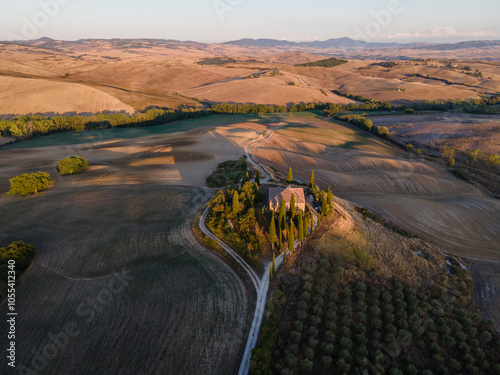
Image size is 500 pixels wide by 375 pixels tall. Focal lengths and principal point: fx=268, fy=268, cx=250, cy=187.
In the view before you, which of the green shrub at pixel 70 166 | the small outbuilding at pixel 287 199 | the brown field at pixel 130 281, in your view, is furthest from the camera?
the green shrub at pixel 70 166

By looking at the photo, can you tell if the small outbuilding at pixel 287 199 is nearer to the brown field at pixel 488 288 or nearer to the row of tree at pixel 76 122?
the brown field at pixel 488 288

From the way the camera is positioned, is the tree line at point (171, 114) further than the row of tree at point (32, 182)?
Yes

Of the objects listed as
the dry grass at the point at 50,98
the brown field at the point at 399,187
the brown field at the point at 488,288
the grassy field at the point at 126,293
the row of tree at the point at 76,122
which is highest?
the dry grass at the point at 50,98

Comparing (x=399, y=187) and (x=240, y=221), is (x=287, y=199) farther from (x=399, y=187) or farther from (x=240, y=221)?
(x=399, y=187)

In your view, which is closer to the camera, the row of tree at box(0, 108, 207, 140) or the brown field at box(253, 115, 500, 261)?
the brown field at box(253, 115, 500, 261)

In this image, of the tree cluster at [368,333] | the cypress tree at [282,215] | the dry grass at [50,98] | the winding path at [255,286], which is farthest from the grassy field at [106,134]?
the tree cluster at [368,333]

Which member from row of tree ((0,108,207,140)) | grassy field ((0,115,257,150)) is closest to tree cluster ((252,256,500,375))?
grassy field ((0,115,257,150))

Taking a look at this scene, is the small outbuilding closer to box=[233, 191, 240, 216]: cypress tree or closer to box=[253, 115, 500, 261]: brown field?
box=[233, 191, 240, 216]: cypress tree
